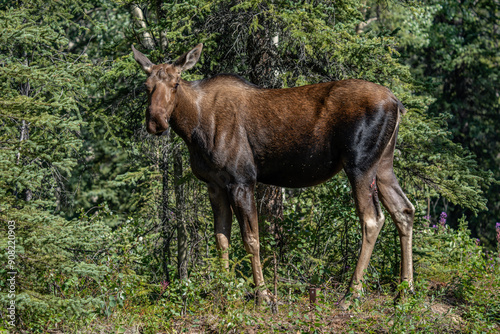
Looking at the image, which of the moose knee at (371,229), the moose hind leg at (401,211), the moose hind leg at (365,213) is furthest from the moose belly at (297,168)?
the moose knee at (371,229)

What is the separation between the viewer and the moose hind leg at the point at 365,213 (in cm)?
717

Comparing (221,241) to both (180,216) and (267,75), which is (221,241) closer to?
(180,216)

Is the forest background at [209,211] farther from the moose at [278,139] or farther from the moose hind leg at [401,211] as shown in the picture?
the moose at [278,139]

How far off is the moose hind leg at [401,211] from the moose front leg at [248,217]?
172 centimetres

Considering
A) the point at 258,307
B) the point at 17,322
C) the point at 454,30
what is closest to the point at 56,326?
the point at 17,322

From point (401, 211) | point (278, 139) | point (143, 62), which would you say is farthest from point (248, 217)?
point (143, 62)

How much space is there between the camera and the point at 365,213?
727 centimetres

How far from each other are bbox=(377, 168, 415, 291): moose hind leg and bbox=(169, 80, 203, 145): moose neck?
2479 millimetres

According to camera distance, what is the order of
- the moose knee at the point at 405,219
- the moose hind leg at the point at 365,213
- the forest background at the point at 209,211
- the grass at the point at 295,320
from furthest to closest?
1. the moose knee at the point at 405,219
2. the moose hind leg at the point at 365,213
3. the forest background at the point at 209,211
4. the grass at the point at 295,320

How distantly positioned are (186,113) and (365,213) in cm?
257

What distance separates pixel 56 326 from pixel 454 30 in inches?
697

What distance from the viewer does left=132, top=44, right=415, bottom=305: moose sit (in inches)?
283

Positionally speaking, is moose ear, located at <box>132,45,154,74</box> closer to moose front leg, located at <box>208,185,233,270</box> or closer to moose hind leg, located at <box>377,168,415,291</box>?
moose front leg, located at <box>208,185,233,270</box>

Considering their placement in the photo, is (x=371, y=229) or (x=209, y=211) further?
(x=209, y=211)
